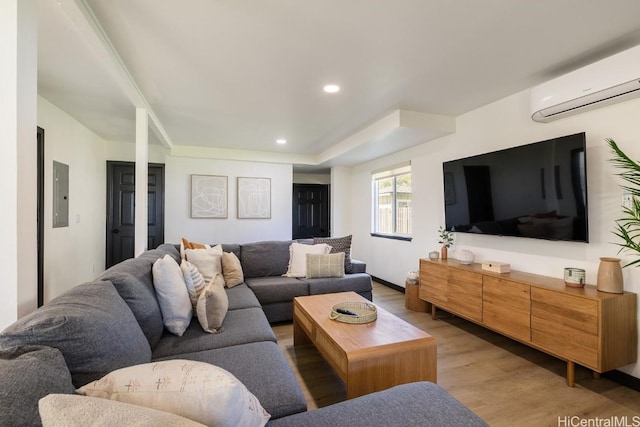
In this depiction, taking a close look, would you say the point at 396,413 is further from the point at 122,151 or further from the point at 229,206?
the point at 122,151

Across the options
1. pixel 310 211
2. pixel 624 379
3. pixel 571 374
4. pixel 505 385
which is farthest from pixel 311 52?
pixel 310 211

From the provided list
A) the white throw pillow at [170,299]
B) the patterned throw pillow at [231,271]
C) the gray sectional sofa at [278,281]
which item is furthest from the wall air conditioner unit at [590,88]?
the patterned throw pillow at [231,271]

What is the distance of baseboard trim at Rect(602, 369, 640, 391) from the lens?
6.49ft

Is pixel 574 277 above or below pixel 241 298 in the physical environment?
above

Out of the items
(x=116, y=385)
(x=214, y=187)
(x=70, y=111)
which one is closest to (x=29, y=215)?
(x=116, y=385)

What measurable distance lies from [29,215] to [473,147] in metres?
3.58

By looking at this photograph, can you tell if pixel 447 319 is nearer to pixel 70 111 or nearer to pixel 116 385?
pixel 116 385

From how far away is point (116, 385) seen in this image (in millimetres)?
770

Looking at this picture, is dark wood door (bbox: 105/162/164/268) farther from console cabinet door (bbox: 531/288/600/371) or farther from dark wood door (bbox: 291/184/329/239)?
console cabinet door (bbox: 531/288/600/371)

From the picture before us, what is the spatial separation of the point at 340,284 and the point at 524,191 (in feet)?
6.58

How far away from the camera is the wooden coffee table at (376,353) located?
1.55 metres

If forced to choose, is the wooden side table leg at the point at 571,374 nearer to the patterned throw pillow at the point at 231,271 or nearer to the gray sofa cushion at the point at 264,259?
the gray sofa cushion at the point at 264,259

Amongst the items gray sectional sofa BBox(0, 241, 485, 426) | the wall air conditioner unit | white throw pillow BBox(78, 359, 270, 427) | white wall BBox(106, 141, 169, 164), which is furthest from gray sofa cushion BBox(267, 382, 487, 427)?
white wall BBox(106, 141, 169, 164)

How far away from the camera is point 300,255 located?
3527mm
